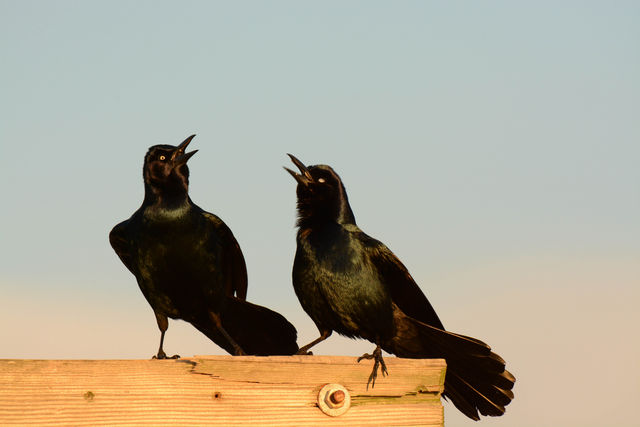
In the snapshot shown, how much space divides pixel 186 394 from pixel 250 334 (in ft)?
7.14

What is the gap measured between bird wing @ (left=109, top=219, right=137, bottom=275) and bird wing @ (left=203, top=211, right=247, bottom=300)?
0.63 m

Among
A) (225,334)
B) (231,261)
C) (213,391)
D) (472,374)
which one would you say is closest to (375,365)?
(213,391)

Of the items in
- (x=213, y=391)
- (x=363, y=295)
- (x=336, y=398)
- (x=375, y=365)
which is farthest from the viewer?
(x=363, y=295)

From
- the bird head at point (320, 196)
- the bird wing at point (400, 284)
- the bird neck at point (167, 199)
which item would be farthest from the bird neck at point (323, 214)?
the bird neck at point (167, 199)

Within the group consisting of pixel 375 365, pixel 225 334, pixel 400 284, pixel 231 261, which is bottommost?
pixel 375 365

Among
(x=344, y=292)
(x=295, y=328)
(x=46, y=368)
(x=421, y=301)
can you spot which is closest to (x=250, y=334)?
(x=295, y=328)

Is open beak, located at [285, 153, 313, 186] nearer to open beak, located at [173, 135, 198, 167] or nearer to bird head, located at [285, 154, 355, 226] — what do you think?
bird head, located at [285, 154, 355, 226]

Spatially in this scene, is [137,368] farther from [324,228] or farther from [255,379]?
[324,228]

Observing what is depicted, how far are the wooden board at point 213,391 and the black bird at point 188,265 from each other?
1.73 metres

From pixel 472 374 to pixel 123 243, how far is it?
277 centimetres

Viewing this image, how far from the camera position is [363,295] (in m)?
5.71

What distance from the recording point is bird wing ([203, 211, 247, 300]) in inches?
244

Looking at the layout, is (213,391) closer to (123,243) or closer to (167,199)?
(167,199)

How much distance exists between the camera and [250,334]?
6.12m
